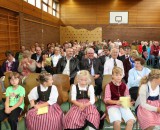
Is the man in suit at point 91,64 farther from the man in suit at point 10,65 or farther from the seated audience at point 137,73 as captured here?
the man in suit at point 10,65

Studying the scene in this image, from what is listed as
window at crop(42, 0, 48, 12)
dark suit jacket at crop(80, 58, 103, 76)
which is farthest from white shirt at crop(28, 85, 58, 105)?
window at crop(42, 0, 48, 12)

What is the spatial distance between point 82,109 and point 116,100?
568 mm

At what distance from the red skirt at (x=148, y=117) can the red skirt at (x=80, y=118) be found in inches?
24.8

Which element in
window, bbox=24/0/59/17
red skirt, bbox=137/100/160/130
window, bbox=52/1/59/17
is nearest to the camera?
red skirt, bbox=137/100/160/130

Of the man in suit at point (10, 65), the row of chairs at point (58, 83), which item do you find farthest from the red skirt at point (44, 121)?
the man in suit at point (10, 65)

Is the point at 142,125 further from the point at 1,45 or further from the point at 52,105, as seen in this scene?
the point at 1,45

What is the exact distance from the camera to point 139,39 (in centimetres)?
1998

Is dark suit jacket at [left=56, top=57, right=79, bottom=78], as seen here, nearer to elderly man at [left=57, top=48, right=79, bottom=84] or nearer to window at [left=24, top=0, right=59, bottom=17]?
elderly man at [left=57, top=48, right=79, bottom=84]

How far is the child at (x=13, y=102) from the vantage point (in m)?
3.62

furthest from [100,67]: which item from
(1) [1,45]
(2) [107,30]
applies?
(2) [107,30]

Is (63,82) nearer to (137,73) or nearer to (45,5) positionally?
(137,73)

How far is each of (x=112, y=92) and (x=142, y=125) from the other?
675 millimetres

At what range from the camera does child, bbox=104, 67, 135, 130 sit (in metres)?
3.42

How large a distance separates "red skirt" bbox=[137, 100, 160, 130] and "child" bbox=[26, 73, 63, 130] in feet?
3.90
